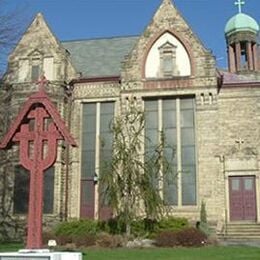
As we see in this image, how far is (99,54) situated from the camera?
1428 inches

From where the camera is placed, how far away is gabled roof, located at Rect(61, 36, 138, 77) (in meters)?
34.0

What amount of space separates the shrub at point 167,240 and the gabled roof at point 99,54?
13.8 metres

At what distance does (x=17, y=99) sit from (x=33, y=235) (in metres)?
22.2

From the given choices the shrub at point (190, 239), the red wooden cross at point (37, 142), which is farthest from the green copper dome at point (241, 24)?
the red wooden cross at point (37, 142)

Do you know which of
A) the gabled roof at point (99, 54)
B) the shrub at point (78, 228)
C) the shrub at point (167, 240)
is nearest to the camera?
the shrub at point (167, 240)

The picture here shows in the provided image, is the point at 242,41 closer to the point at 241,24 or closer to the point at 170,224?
the point at 241,24

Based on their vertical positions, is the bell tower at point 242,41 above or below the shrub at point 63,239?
above

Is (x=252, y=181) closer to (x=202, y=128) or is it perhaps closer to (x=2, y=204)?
(x=202, y=128)

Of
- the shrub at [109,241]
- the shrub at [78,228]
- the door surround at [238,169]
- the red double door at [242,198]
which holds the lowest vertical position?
the shrub at [109,241]

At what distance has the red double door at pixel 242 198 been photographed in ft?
96.5

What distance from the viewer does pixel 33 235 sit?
36.0 ft

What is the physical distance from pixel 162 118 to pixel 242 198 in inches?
258

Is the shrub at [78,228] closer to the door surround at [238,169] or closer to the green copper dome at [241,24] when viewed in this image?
the door surround at [238,169]

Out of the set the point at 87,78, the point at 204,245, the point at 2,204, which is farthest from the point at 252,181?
the point at 2,204
